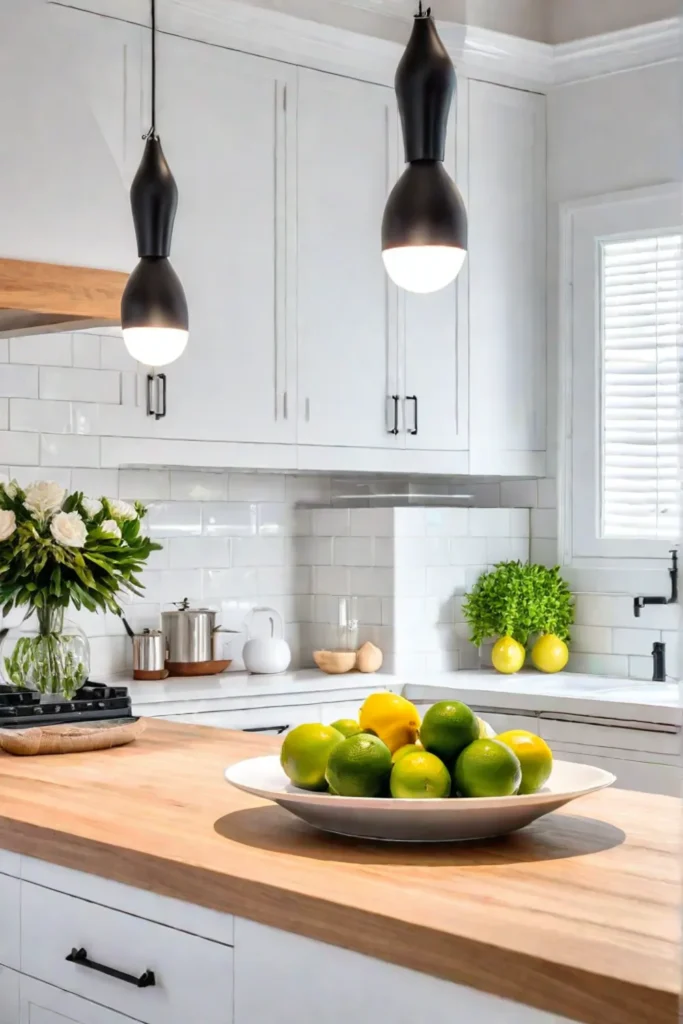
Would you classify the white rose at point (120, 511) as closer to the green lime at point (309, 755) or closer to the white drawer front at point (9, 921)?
the white drawer front at point (9, 921)

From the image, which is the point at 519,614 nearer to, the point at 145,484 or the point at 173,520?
the point at 173,520

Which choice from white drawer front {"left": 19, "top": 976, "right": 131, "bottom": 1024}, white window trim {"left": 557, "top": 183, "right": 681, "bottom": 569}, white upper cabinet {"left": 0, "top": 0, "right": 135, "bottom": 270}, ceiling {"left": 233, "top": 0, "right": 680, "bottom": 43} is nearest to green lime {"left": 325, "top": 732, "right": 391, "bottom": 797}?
white drawer front {"left": 19, "top": 976, "right": 131, "bottom": 1024}

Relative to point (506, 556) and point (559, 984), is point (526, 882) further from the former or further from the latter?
point (506, 556)

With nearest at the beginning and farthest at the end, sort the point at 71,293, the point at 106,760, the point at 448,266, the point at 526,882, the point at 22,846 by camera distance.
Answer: the point at 526,882
the point at 22,846
the point at 448,266
the point at 106,760
the point at 71,293

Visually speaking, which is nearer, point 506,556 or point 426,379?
point 426,379

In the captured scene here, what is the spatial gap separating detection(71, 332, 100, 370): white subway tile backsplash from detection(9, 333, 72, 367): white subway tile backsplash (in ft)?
0.06

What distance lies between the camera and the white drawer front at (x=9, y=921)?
199 cm

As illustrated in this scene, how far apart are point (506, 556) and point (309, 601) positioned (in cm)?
74

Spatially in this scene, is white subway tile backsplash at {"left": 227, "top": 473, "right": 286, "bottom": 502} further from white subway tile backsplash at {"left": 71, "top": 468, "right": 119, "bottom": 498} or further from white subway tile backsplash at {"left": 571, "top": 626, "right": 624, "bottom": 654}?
white subway tile backsplash at {"left": 571, "top": 626, "right": 624, "bottom": 654}

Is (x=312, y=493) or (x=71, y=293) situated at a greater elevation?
(x=71, y=293)

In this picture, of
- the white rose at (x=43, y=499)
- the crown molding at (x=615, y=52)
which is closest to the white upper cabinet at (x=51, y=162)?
the white rose at (x=43, y=499)

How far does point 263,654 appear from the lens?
4.46 meters

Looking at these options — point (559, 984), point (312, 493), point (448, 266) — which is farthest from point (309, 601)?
point (559, 984)

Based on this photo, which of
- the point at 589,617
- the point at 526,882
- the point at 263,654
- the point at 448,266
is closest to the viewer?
the point at 526,882
